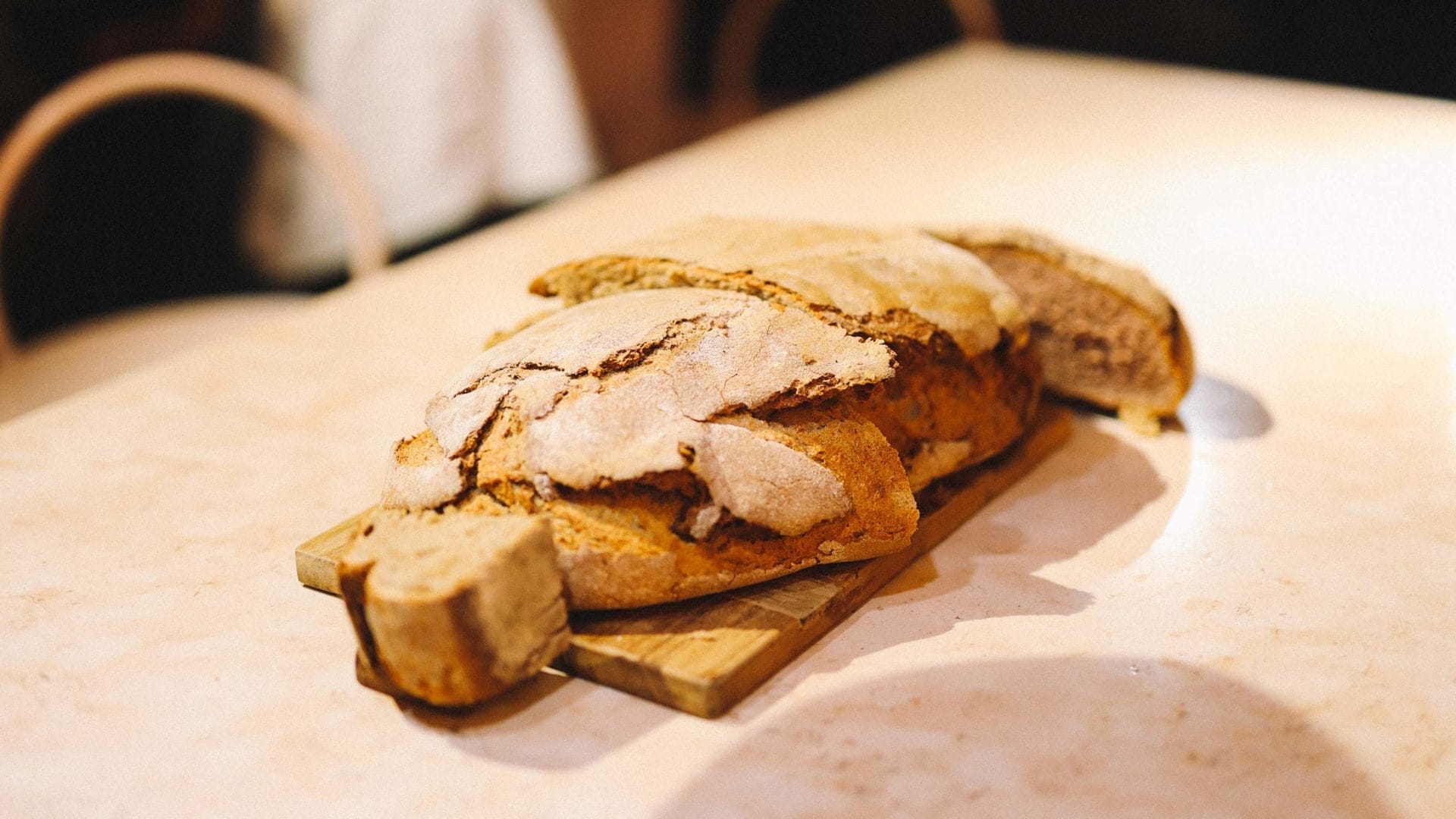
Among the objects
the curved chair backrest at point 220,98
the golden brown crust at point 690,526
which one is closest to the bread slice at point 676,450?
the golden brown crust at point 690,526

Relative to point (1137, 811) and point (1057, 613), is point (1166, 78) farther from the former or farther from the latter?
point (1137, 811)

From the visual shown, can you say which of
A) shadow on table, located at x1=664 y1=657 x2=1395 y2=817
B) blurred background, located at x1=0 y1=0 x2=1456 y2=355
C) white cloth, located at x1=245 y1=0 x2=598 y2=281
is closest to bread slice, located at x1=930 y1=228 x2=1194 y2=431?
shadow on table, located at x1=664 y1=657 x2=1395 y2=817

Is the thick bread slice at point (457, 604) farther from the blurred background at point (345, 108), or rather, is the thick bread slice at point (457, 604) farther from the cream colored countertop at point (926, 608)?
the blurred background at point (345, 108)

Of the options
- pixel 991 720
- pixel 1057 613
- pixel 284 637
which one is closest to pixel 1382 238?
pixel 1057 613

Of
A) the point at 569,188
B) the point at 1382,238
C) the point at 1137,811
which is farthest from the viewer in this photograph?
the point at 569,188

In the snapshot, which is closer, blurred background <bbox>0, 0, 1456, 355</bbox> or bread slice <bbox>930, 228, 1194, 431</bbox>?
bread slice <bbox>930, 228, 1194, 431</bbox>

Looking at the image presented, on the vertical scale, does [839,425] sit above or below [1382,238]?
above

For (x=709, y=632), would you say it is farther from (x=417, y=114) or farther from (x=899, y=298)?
(x=417, y=114)

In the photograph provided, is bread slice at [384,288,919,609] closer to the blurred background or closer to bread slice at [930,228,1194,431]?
bread slice at [930,228,1194,431]
